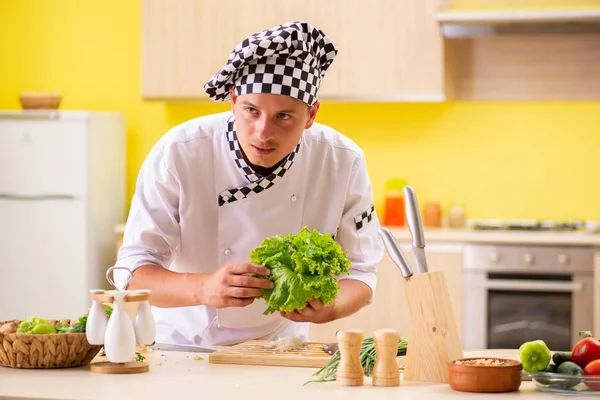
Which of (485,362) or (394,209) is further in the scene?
(394,209)

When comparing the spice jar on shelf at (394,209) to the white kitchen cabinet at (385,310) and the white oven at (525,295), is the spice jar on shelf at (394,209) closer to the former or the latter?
the white kitchen cabinet at (385,310)

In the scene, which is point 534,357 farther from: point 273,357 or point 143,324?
point 143,324

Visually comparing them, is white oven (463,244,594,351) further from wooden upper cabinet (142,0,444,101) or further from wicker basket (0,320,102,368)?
wicker basket (0,320,102,368)

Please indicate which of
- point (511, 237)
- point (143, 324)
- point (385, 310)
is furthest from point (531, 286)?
point (143, 324)

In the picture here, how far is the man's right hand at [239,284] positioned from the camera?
7.04 ft

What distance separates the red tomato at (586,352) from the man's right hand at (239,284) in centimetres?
69

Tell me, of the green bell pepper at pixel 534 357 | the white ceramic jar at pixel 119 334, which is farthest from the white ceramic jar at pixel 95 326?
the green bell pepper at pixel 534 357

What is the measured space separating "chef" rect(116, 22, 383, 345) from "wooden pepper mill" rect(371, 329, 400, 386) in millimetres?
352

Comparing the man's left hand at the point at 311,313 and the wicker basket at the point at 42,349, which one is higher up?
the man's left hand at the point at 311,313

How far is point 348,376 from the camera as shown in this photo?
1979 millimetres

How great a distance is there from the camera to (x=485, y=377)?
1.91 metres

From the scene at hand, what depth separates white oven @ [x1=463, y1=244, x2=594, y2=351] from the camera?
451cm

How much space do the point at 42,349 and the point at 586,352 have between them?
1191mm

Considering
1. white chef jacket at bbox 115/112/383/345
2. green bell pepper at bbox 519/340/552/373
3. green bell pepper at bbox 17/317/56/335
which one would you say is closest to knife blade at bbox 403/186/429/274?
green bell pepper at bbox 519/340/552/373
